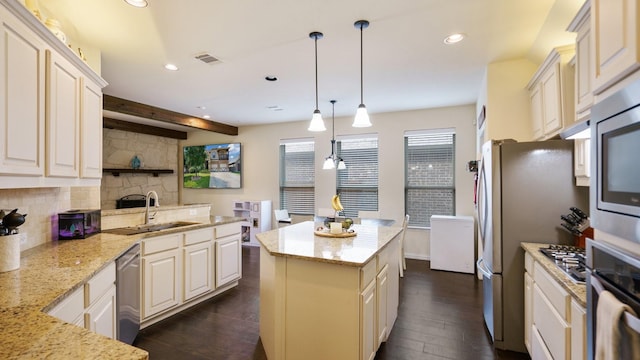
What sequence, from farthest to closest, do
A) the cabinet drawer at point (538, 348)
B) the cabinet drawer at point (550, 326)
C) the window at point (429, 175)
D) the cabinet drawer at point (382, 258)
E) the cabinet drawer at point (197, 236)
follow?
the window at point (429, 175)
the cabinet drawer at point (197, 236)
the cabinet drawer at point (382, 258)
the cabinet drawer at point (538, 348)
the cabinet drawer at point (550, 326)

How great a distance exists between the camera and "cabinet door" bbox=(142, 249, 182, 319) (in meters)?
2.74

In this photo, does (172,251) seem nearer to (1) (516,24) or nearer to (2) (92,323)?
(2) (92,323)

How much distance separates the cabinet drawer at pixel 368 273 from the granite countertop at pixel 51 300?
4.26ft

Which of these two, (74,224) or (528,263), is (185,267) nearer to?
(74,224)

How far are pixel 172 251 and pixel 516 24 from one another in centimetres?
372

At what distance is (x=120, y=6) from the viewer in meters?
2.13

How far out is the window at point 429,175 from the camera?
5145 millimetres

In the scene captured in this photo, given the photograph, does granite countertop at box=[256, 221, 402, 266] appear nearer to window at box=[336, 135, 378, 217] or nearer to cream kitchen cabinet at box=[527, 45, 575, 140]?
cream kitchen cabinet at box=[527, 45, 575, 140]

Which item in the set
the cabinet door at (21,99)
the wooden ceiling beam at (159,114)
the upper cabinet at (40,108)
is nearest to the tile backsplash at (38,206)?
the upper cabinet at (40,108)

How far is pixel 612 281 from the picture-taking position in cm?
102

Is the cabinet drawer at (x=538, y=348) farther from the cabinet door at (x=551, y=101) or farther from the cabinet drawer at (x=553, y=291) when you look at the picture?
the cabinet door at (x=551, y=101)

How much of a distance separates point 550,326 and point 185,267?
3124 mm

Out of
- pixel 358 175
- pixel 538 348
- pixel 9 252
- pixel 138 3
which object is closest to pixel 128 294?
pixel 9 252

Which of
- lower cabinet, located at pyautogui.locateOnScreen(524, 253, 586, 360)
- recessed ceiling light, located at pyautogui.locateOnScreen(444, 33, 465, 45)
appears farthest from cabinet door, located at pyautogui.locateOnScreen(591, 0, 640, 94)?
recessed ceiling light, located at pyautogui.locateOnScreen(444, 33, 465, 45)
